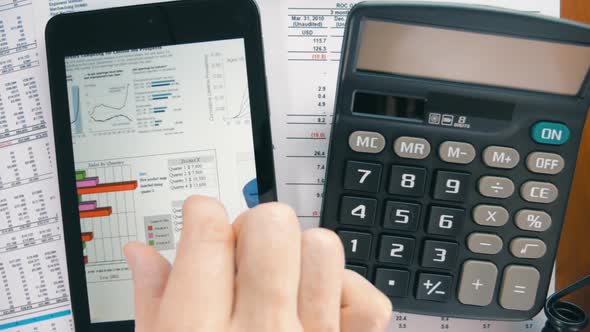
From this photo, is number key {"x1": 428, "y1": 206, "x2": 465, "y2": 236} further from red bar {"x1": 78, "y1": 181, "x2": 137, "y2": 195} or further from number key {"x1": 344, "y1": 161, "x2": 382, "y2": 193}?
red bar {"x1": 78, "y1": 181, "x2": 137, "y2": 195}

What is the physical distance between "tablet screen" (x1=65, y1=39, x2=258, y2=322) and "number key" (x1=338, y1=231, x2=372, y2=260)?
3.2 inches

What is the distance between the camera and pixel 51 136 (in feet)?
1.32

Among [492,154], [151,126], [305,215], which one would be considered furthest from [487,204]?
[151,126]

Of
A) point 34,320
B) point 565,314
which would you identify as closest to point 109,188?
point 34,320

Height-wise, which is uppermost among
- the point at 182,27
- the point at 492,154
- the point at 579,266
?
the point at 182,27

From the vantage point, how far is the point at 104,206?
384mm

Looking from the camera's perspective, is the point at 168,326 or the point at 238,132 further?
the point at 238,132

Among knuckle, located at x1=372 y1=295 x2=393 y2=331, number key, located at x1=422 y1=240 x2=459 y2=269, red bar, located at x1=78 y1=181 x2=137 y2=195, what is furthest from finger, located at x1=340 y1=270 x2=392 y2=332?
red bar, located at x1=78 y1=181 x2=137 y2=195

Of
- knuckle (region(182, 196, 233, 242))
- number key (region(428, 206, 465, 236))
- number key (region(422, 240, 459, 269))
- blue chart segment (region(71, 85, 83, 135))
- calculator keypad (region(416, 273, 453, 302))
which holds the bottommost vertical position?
calculator keypad (region(416, 273, 453, 302))

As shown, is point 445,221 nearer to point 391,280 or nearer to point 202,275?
point 391,280

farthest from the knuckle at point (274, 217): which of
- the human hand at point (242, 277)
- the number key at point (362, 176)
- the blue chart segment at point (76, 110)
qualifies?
the blue chart segment at point (76, 110)

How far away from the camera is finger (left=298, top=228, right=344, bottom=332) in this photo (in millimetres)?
230

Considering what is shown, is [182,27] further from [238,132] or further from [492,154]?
[492,154]

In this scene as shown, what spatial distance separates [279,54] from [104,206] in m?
0.18
